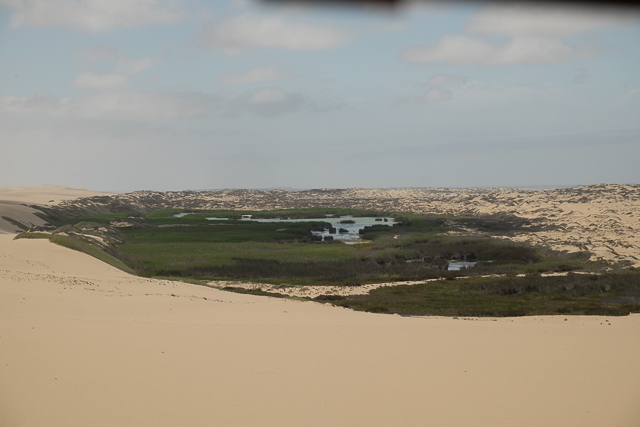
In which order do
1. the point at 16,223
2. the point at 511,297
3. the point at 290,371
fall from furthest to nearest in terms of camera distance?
the point at 16,223 → the point at 511,297 → the point at 290,371

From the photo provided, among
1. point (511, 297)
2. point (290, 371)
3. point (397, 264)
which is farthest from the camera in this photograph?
point (397, 264)

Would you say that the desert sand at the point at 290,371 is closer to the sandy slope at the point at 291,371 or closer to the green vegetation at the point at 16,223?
the sandy slope at the point at 291,371

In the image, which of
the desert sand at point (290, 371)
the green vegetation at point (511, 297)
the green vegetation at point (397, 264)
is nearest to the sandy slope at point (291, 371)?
the desert sand at point (290, 371)

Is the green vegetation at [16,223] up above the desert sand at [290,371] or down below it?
below

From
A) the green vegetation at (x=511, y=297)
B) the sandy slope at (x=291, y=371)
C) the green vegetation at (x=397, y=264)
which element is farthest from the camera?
the green vegetation at (x=397, y=264)

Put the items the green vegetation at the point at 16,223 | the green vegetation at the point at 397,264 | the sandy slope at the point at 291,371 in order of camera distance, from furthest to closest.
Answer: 1. the green vegetation at the point at 16,223
2. the green vegetation at the point at 397,264
3. the sandy slope at the point at 291,371

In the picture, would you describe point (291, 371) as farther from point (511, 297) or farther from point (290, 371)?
point (511, 297)

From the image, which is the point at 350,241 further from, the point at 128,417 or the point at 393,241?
the point at 128,417

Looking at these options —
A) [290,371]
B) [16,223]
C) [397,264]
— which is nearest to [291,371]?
[290,371]
